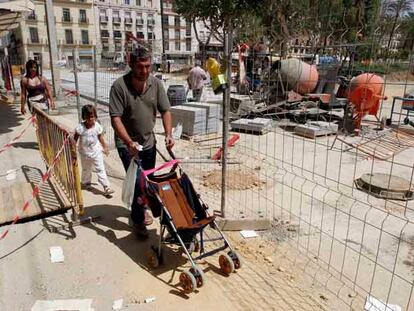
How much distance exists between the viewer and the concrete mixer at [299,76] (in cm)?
1130

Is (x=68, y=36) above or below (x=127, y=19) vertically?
below

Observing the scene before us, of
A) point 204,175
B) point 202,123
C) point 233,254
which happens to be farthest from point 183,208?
point 202,123

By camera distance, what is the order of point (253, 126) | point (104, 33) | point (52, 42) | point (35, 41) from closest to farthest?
point (253, 126), point (52, 42), point (35, 41), point (104, 33)

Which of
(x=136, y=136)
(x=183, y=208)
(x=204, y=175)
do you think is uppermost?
(x=136, y=136)

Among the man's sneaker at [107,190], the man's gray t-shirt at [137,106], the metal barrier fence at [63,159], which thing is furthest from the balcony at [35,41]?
the man's gray t-shirt at [137,106]

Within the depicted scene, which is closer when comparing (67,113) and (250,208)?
(250,208)

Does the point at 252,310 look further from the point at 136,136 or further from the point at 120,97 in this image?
the point at 120,97

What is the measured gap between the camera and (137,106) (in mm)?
3576

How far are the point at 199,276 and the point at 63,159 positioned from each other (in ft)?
8.11

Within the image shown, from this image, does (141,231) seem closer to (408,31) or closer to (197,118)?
(408,31)

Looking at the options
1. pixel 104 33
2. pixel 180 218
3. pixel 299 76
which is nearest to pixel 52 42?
pixel 299 76

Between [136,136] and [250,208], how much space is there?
2125mm

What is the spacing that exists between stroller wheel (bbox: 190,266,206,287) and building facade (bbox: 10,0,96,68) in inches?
2555

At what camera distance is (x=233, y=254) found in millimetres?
3328
